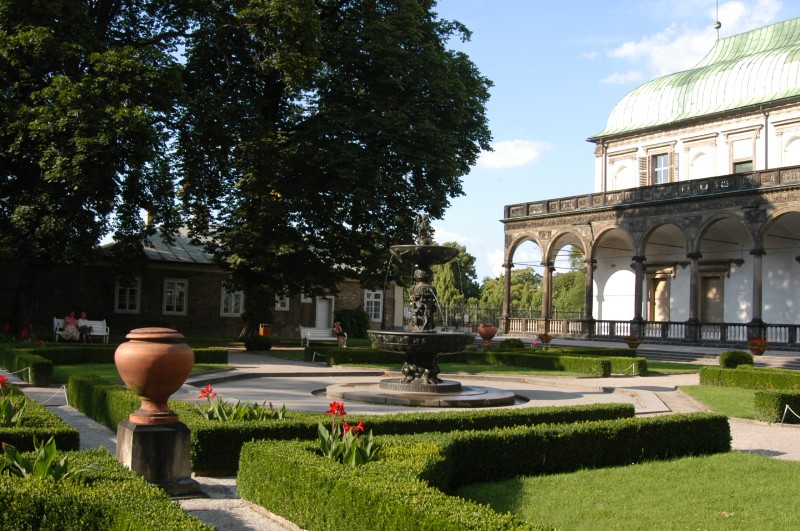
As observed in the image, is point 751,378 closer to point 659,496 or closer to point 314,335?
point 659,496

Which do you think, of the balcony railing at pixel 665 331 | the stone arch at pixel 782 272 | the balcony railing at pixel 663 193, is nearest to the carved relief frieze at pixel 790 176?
the balcony railing at pixel 663 193

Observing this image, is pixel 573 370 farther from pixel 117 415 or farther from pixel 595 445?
pixel 117 415

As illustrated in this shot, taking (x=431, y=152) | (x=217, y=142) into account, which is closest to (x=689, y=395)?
(x=431, y=152)

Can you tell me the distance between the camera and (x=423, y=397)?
14.0 metres

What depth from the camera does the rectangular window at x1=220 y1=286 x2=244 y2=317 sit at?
127 feet

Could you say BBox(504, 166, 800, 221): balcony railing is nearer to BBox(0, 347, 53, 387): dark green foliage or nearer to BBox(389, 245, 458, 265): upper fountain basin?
BBox(389, 245, 458, 265): upper fountain basin

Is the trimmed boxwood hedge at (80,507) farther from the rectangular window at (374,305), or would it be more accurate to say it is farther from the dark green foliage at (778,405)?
the rectangular window at (374,305)

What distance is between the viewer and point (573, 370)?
2278 cm

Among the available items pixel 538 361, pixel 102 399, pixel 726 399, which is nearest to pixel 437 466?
pixel 102 399

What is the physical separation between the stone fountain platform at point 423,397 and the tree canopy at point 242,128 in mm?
11078

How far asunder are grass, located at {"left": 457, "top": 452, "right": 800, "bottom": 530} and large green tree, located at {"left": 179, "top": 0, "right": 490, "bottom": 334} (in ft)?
57.9

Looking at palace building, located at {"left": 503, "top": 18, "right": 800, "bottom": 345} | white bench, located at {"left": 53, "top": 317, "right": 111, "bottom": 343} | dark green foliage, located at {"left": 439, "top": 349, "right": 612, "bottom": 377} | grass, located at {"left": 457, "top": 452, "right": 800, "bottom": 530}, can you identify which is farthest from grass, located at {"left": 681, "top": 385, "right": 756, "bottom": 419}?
white bench, located at {"left": 53, "top": 317, "right": 111, "bottom": 343}

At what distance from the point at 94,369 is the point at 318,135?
11.2 meters

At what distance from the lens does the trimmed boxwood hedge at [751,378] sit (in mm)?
17859
